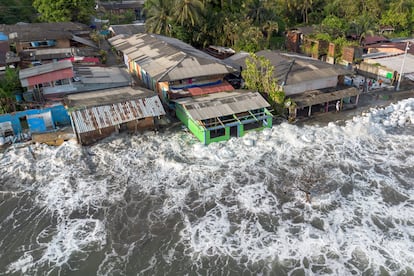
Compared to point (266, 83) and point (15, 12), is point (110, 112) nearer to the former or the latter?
point (266, 83)

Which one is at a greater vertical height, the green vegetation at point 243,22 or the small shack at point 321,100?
the green vegetation at point 243,22

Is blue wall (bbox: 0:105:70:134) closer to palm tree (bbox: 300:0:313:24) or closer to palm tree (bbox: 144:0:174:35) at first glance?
palm tree (bbox: 144:0:174:35)

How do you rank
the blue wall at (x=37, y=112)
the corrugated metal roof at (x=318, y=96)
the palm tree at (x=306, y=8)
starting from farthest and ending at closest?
1. the palm tree at (x=306, y=8)
2. the corrugated metal roof at (x=318, y=96)
3. the blue wall at (x=37, y=112)

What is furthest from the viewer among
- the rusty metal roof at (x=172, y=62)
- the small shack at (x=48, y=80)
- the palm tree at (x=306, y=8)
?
the palm tree at (x=306, y=8)

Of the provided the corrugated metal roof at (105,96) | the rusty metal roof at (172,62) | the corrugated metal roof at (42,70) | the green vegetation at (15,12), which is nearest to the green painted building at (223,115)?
the rusty metal roof at (172,62)

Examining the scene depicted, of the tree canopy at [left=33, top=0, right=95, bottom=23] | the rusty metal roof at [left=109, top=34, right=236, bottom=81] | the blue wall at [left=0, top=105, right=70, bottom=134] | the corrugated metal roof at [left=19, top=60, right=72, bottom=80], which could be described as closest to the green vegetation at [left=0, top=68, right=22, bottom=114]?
the corrugated metal roof at [left=19, top=60, right=72, bottom=80]

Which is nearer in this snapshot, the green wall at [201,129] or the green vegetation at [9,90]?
the green wall at [201,129]

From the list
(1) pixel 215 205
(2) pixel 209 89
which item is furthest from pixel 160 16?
(1) pixel 215 205

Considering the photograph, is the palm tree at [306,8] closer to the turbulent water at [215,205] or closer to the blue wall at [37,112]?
the turbulent water at [215,205]
